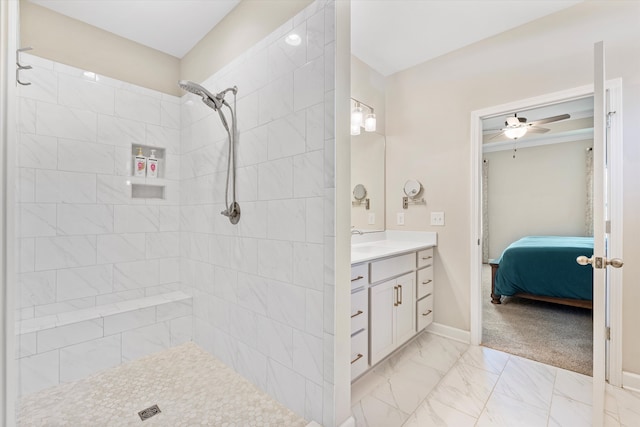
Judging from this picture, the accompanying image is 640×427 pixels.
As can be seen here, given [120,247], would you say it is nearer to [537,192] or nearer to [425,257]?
[425,257]

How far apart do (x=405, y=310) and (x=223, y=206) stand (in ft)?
5.13

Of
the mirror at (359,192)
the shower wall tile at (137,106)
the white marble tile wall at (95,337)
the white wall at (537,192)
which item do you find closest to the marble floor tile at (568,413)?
the mirror at (359,192)

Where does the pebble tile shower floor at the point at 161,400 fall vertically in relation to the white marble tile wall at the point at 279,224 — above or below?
below

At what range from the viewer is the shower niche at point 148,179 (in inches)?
93.5

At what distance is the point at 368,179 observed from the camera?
2.89 metres

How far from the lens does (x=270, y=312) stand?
68.7 inches

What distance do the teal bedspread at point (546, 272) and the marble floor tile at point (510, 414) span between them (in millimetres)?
1951

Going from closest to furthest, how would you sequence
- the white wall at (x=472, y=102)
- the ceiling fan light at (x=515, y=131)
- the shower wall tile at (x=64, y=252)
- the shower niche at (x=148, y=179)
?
Result: the white wall at (x=472, y=102), the shower wall tile at (x=64, y=252), the shower niche at (x=148, y=179), the ceiling fan light at (x=515, y=131)

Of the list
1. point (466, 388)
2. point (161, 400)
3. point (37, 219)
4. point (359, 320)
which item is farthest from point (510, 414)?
point (37, 219)

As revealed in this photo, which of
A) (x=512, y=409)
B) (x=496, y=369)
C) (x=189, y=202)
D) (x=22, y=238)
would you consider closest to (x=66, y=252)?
(x=22, y=238)

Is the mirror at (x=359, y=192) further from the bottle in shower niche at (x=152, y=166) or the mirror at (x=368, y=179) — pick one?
the bottle in shower niche at (x=152, y=166)

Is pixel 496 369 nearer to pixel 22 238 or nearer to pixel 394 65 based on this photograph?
pixel 394 65

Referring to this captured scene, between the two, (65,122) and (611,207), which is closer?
(611,207)

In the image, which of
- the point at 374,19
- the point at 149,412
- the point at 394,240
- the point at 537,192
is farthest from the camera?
the point at 537,192
